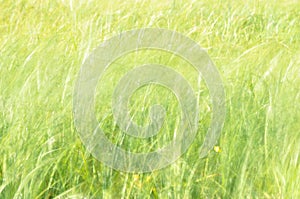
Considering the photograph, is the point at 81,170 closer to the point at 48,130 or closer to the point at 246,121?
the point at 48,130

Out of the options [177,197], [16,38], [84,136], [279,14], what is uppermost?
[279,14]

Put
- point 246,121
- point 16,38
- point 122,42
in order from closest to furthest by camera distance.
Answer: point 246,121
point 122,42
point 16,38

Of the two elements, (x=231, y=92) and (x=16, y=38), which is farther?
(x=16, y=38)

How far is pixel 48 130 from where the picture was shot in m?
1.57

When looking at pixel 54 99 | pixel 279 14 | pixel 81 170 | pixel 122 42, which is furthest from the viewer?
pixel 279 14

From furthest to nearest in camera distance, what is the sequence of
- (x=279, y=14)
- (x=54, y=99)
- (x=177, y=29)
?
(x=279, y=14), (x=177, y=29), (x=54, y=99)

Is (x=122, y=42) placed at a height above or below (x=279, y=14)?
below

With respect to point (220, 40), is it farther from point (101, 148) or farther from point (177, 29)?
point (101, 148)

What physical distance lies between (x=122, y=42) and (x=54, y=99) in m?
0.53

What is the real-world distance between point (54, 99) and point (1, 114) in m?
0.18

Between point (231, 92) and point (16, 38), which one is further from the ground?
point (16, 38)

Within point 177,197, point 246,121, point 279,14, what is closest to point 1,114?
point 177,197

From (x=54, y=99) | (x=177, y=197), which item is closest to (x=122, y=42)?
(x=54, y=99)

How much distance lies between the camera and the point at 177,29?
2.73m
